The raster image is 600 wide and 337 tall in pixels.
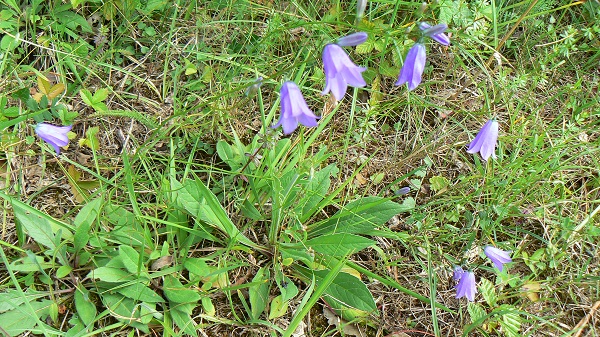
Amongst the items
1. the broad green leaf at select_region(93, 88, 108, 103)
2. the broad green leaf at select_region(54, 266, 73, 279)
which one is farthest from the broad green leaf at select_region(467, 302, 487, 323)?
the broad green leaf at select_region(93, 88, 108, 103)

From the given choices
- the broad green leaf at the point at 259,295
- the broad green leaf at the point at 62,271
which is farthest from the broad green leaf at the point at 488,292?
the broad green leaf at the point at 62,271

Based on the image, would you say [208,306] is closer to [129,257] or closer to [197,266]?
[197,266]

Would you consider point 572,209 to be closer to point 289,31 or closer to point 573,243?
point 573,243

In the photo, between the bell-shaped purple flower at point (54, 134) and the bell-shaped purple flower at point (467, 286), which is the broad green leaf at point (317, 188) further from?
the bell-shaped purple flower at point (54, 134)

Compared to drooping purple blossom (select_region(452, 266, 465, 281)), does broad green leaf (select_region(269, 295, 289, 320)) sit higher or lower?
higher

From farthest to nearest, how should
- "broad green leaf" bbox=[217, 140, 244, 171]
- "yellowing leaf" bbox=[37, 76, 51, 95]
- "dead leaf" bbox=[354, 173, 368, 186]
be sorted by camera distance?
"dead leaf" bbox=[354, 173, 368, 186] → "broad green leaf" bbox=[217, 140, 244, 171] → "yellowing leaf" bbox=[37, 76, 51, 95]

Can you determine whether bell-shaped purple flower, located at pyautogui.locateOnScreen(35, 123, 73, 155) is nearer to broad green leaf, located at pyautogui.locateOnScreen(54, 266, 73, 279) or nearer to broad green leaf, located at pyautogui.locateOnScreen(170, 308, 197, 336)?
broad green leaf, located at pyautogui.locateOnScreen(54, 266, 73, 279)
